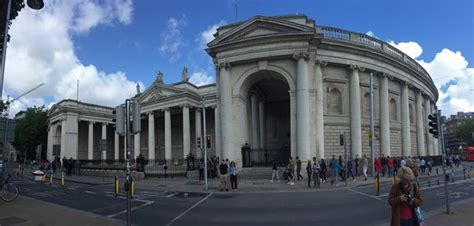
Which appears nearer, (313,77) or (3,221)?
(3,221)

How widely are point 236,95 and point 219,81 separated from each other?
228 cm

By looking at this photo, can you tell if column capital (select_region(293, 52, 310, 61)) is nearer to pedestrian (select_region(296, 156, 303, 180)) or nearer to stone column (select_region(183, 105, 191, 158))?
pedestrian (select_region(296, 156, 303, 180))

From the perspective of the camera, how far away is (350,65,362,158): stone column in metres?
31.9

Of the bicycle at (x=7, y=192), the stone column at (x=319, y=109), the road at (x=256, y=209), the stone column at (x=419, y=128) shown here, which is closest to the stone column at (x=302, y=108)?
the stone column at (x=319, y=109)

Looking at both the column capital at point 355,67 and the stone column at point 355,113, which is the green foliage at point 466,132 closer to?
the column capital at point 355,67

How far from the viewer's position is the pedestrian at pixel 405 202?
5.40 metres

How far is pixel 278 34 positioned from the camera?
94.4 feet

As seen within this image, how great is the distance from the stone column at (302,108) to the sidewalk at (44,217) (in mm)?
19295

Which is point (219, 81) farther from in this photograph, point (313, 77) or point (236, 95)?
point (313, 77)

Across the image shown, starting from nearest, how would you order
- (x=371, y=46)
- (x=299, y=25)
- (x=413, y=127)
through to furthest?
1. (x=299, y=25)
2. (x=371, y=46)
3. (x=413, y=127)

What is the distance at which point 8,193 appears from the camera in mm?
14859

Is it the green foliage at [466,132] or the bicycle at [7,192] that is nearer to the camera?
the bicycle at [7,192]

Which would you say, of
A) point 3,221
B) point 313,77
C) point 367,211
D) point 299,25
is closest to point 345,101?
point 313,77

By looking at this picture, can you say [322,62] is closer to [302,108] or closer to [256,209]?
[302,108]
